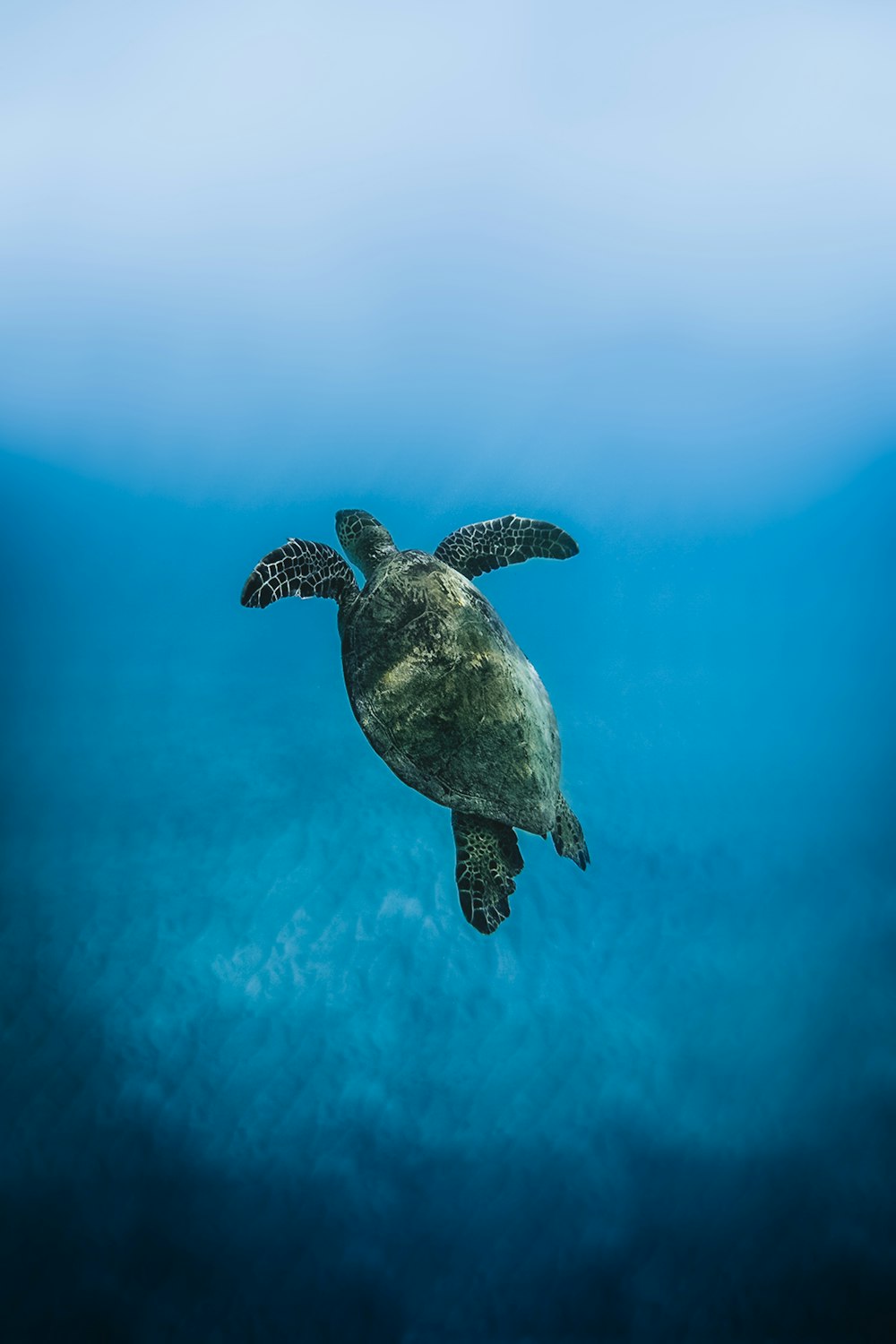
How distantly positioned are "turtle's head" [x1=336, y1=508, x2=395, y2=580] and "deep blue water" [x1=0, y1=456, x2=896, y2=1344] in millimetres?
2489

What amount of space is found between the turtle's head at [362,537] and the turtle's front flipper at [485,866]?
175cm

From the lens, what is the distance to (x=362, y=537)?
154 inches

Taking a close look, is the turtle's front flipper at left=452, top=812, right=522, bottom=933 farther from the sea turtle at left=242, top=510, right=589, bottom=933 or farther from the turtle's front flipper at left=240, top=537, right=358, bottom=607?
the turtle's front flipper at left=240, top=537, right=358, bottom=607

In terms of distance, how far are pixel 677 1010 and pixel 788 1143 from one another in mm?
1127

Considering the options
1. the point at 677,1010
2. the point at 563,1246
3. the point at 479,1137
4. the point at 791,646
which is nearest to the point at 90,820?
the point at 479,1137

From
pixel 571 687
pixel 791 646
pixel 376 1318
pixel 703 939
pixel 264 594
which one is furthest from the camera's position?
pixel 791 646

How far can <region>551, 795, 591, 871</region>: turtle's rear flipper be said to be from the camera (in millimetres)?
3102

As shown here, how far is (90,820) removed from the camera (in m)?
5.29

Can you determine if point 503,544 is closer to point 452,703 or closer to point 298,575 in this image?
point 298,575

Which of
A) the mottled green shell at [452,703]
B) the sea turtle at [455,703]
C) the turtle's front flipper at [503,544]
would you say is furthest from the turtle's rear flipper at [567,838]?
the turtle's front flipper at [503,544]

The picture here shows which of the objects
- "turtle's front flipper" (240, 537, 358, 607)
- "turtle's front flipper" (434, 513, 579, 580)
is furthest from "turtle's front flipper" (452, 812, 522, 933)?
"turtle's front flipper" (434, 513, 579, 580)

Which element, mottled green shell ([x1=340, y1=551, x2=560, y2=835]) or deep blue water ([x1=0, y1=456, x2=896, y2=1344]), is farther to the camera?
deep blue water ([x1=0, y1=456, x2=896, y2=1344])

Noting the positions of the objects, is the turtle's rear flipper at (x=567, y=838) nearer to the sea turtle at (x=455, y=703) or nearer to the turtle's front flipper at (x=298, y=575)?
the sea turtle at (x=455, y=703)

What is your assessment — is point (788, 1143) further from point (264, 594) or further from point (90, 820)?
point (90, 820)
